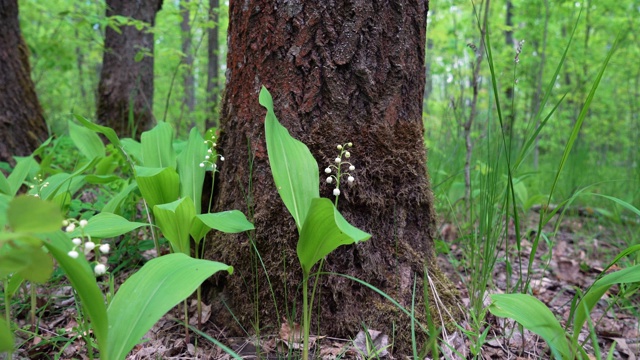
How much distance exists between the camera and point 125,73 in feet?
16.1

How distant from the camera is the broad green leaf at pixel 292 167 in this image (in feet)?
4.40

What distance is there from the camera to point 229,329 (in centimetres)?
169

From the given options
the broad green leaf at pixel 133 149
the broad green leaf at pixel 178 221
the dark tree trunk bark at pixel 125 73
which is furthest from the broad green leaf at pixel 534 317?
the dark tree trunk bark at pixel 125 73

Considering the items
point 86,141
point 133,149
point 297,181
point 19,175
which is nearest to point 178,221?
point 297,181

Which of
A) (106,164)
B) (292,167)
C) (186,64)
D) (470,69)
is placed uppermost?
(470,69)

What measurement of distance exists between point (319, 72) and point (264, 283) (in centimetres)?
88

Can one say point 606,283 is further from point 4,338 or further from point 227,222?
point 4,338

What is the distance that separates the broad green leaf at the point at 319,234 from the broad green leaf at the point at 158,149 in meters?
0.95

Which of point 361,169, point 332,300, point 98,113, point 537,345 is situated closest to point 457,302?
point 537,345

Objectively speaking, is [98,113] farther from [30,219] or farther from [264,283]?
[30,219]

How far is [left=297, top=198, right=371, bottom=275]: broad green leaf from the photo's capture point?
114cm

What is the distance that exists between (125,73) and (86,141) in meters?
2.80

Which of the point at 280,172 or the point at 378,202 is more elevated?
the point at 280,172

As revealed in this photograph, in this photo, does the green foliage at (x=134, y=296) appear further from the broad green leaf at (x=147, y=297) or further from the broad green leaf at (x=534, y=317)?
the broad green leaf at (x=534, y=317)
